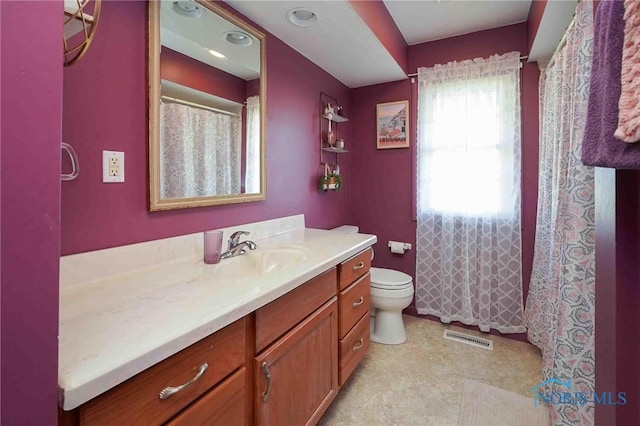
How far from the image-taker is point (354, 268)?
1.60 metres

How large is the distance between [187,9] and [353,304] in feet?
5.36

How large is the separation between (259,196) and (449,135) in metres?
1.61

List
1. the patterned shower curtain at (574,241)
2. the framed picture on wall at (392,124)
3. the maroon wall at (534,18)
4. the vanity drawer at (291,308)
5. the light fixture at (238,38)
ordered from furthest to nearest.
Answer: the framed picture on wall at (392,124) → the maroon wall at (534,18) → the light fixture at (238,38) → the patterned shower curtain at (574,241) → the vanity drawer at (291,308)

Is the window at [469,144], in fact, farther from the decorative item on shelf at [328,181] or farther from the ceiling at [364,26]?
the decorative item on shelf at [328,181]

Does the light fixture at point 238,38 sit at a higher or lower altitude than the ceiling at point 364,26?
lower

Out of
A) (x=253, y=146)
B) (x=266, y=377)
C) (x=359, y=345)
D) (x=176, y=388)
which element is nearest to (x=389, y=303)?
(x=359, y=345)

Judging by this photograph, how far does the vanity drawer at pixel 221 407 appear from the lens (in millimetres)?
721

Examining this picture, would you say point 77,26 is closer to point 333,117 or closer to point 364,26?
point 364,26

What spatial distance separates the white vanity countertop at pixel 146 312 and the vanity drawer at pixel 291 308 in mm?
50

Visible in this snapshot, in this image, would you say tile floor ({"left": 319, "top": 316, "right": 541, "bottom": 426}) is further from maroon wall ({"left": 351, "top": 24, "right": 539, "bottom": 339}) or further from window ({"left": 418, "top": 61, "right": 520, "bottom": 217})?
window ({"left": 418, "top": 61, "right": 520, "bottom": 217})

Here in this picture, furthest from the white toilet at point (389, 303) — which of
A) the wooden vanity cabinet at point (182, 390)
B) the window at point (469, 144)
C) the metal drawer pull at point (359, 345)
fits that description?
the wooden vanity cabinet at point (182, 390)

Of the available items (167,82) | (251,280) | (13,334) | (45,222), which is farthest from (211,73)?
(13,334)

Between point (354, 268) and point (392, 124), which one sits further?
point (392, 124)

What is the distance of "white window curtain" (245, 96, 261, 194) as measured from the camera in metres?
1.63
